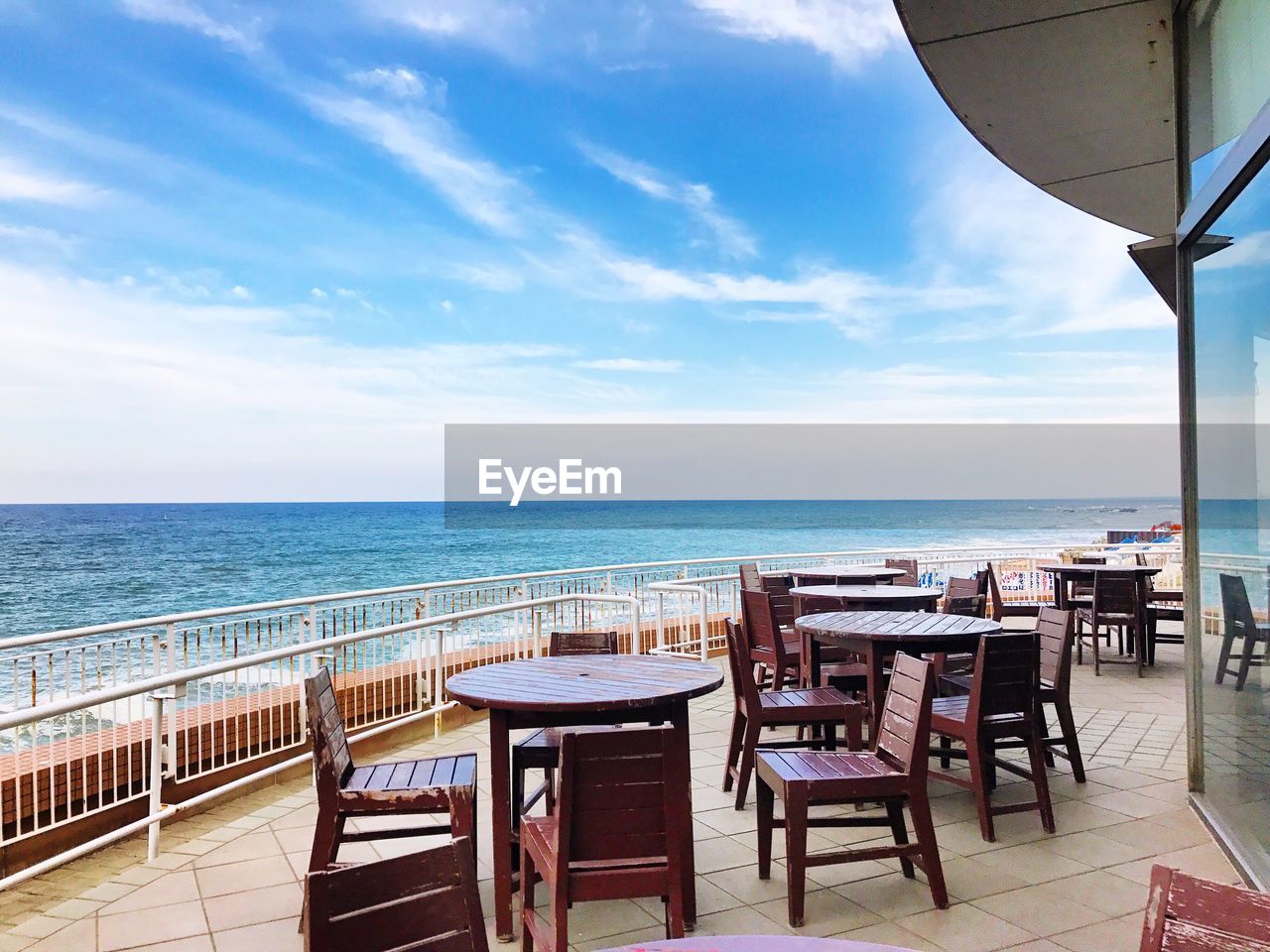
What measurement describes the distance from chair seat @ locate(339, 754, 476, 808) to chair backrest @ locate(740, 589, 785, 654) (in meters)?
2.73

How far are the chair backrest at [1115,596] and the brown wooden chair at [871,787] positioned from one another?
5701 millimetres

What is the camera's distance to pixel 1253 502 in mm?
3443

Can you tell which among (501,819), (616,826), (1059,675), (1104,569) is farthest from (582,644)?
(1104,569)

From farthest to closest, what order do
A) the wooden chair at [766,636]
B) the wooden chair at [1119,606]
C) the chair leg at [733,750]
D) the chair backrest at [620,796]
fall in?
the wooden chair at [1119,606] → the wooden chair at [766,636] → the chair leg at [733,750] → the chair backrest at [620,796]

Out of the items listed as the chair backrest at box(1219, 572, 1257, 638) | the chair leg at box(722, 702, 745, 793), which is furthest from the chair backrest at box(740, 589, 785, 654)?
the chair backrest at box(1219, 572, 1257, 638)

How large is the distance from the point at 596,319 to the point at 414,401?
12.1m

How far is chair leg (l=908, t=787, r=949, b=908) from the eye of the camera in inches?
123

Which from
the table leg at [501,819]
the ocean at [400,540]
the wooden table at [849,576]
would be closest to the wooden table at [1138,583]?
the wooden table at [849,576]

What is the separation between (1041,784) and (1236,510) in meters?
1.53

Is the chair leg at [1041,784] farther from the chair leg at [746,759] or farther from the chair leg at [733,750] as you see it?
the chair leg at [733,750]

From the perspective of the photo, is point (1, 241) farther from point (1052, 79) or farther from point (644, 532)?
point (644, 532)

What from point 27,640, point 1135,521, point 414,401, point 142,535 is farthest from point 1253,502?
point 1135,521

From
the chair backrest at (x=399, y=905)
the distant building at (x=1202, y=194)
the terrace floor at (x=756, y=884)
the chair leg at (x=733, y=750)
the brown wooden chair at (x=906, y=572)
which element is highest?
the distant building at (x=1202, y=194)

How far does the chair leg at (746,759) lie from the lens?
4.16 metres
